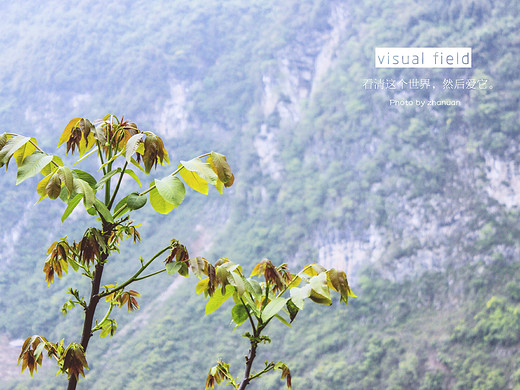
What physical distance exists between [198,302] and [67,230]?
5.21 metres

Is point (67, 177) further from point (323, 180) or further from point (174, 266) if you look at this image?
point (323, 180)

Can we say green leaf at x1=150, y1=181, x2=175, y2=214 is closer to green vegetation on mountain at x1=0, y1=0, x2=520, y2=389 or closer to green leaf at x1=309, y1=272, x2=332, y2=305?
green leaf at x1=309, y1=272, x2=332, y2=305

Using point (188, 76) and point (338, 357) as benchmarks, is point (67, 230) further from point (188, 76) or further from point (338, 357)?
point (338, 357)

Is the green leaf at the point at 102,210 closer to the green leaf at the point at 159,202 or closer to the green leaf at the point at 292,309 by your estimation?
the green leaf at the point at 159,202

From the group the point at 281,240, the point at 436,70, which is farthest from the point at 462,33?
the point at 281,240

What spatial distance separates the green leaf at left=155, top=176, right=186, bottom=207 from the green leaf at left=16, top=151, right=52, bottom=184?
106 millimetres

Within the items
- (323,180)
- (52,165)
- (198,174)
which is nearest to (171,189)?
(198,174)

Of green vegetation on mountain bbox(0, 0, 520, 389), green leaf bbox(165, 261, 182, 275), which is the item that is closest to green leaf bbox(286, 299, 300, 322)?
green leaf bbox(165, 261, 182, 275)

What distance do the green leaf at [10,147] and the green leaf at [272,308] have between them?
11.4 inches

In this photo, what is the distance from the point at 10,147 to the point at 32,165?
3cm

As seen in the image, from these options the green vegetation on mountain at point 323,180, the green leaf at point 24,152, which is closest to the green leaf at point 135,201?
the green leaf at point 24,152

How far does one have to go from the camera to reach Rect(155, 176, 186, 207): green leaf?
1.62 ft

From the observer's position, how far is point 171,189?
503 mm

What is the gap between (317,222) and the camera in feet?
40.7
